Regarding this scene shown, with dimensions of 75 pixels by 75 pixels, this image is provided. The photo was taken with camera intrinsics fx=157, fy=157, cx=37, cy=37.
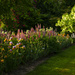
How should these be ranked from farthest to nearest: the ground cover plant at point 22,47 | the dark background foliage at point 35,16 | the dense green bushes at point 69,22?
the dark background foliage at point 35,16 < the dense green bushes at point 69,22 < the ground cover plant at point 22,47

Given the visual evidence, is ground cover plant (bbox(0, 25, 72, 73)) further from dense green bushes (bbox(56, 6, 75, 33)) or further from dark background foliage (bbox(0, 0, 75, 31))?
dark background foliage (bbox(0, 0, 75, 31))

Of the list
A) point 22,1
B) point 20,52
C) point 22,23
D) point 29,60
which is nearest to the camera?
point 20,52

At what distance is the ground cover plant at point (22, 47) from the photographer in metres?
5.98

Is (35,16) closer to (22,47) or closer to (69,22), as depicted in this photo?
(69,22)

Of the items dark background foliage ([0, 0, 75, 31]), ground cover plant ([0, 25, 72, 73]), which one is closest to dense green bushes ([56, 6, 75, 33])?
dark background foliage ([0, 0, 75, 31])

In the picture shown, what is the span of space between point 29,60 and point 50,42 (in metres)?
2.55

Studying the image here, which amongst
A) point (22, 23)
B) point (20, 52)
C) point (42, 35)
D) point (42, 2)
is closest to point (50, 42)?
point (42, 35)

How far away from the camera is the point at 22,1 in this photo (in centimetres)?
1218

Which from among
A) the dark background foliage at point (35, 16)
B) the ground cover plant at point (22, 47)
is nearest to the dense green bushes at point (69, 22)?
the dark background foliage at point (35, 16)

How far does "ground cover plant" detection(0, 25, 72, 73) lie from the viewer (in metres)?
5.98

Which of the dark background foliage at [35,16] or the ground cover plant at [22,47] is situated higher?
the dark background foliage at [35,16]

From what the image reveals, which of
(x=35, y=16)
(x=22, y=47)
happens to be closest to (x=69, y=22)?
(x=35, y=16)

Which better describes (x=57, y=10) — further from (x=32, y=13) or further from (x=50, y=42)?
(x=50, y=42)

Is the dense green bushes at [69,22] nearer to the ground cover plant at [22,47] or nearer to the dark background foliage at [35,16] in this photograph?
the dark background foliage at [35,16]
